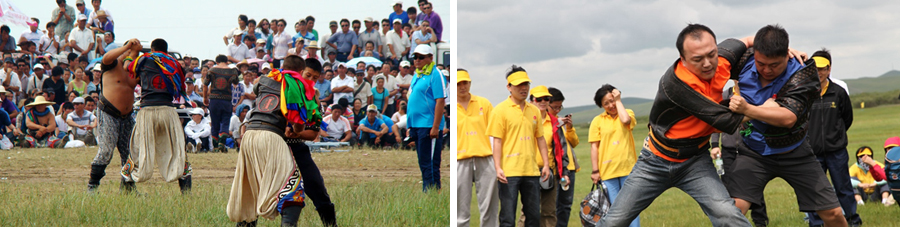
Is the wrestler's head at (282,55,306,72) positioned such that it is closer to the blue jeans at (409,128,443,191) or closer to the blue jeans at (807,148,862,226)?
the blue jeans at (409,128,443,191)

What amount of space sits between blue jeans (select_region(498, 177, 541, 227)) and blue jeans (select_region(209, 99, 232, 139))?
8.85m

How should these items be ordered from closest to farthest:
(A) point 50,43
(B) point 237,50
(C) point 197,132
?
(C) point 197,132
(B) point 237,50
(A) point 50,43

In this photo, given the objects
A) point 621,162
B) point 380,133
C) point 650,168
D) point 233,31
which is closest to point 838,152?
point 621,162

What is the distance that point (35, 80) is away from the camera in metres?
16.7

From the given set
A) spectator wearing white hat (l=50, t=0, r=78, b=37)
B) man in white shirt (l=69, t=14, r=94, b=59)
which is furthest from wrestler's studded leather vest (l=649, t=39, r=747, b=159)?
spectator wearing white hat (l=50, t=0, r=78, b=37)

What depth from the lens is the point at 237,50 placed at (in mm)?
17297

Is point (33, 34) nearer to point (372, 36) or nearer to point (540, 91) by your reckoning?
point (372, 36)

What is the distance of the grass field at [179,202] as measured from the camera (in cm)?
638

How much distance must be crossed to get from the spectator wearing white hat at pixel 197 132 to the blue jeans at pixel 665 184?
11.6 m

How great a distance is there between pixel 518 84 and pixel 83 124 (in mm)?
11677


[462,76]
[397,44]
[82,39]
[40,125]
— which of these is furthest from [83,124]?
[462,76]

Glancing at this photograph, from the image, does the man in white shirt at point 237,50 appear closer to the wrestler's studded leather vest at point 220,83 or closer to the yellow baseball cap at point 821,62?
the wrestler's studded leather vest at point 220,83

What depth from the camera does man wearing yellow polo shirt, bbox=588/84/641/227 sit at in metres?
7.45

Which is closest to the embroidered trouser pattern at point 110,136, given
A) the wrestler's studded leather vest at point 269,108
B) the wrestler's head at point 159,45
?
the wrestler's head at point 159,45
